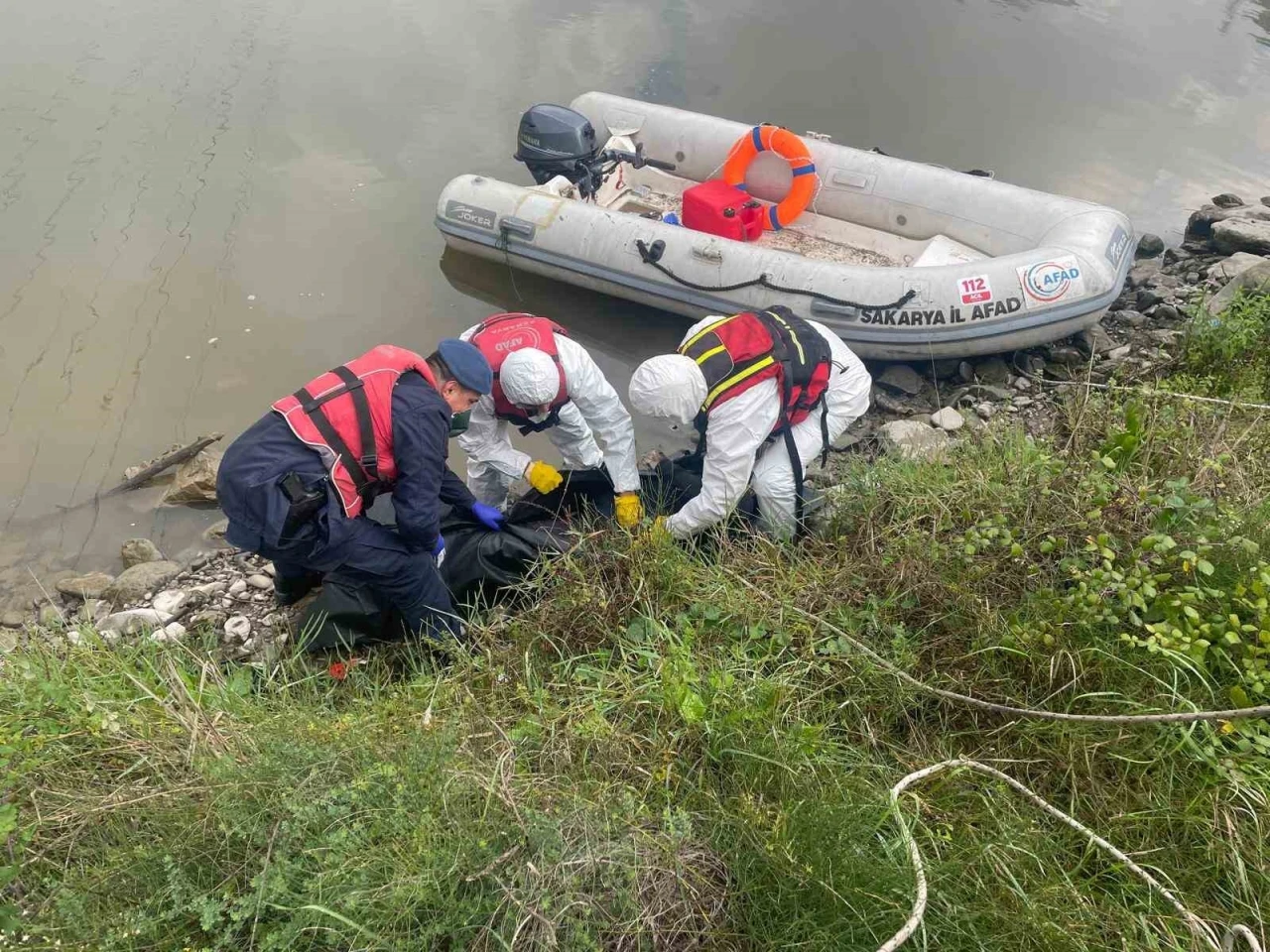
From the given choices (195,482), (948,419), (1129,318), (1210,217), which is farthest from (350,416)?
(1210,217)

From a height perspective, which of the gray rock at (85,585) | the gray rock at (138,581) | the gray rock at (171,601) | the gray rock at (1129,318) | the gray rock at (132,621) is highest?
the gray rock at (1129,318)

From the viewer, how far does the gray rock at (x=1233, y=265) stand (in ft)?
16.6

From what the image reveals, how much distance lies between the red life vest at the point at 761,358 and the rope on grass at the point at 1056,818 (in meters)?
1.63

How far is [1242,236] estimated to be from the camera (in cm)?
557

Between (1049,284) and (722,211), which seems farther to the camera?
(722,211)

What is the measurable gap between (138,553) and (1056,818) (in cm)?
408

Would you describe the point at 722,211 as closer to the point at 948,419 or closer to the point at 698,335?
the point at 948,419

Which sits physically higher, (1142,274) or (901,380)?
(1142,274)

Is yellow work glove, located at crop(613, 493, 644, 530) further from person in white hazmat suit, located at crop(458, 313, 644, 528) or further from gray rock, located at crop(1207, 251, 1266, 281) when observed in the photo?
gray rock, located at crop(1207, 251, 1266, 281)

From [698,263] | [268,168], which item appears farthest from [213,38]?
[698,263]

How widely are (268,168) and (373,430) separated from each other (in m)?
5.13

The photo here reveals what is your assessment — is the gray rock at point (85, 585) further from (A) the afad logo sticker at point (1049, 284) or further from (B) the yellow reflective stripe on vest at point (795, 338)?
(A) the afad logo sticker at point (1049, 284)

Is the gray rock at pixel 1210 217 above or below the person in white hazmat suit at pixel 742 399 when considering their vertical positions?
above

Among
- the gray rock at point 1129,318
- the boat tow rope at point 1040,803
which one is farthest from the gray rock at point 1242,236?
the boat tow rope at point 1040,803
